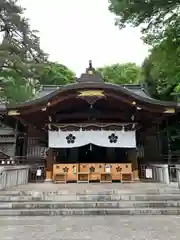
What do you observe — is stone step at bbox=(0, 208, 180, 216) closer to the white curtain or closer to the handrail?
the handrail

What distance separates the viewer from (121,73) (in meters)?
27.1

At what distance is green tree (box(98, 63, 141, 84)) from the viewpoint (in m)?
26.0

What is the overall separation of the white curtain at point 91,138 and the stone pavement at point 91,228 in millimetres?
4941

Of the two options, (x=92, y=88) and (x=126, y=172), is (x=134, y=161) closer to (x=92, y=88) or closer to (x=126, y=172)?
(x=126, y=172)

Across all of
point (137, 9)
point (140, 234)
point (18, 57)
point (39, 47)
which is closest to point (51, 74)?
point (39, 47)

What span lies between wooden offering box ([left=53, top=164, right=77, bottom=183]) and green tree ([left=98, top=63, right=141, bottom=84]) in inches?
641

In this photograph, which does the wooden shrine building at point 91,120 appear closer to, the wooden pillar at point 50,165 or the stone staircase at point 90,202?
the wooden pillar at point 50,165

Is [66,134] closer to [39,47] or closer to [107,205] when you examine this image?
[107,205]

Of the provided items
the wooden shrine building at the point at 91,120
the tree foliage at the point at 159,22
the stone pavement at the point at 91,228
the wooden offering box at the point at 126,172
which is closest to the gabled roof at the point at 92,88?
the wooden shrine building at the point at 91,120

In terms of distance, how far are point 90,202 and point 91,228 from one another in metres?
1.62

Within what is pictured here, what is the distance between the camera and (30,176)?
1077 centimetres

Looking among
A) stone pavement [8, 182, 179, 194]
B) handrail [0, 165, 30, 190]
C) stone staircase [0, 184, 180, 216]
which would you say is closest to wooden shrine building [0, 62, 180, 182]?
handrail [0, 165, 30, 190]

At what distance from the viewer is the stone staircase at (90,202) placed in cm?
569

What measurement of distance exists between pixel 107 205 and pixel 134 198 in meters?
0.83
